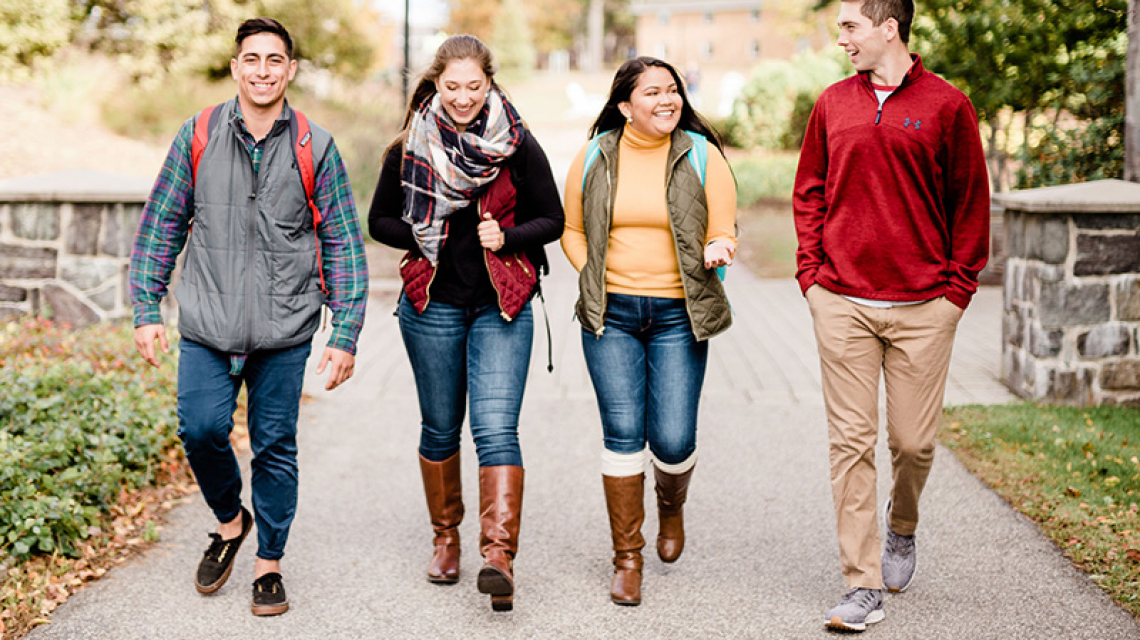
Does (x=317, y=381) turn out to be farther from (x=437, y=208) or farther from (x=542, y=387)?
(x=437, y=208)

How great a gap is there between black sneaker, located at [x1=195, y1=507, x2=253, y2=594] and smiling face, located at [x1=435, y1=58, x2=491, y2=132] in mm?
1787

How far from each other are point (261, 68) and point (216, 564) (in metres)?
1.83

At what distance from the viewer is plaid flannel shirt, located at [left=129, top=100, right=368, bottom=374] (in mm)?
3982

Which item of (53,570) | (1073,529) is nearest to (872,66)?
(1073,529)

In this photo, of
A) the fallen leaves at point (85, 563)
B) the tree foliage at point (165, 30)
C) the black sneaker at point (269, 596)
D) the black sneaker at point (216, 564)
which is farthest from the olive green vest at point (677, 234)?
the tree foliage at point (165, 30)

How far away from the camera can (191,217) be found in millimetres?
4117

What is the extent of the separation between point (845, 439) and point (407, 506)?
2268 mm

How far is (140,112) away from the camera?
59.5 feet

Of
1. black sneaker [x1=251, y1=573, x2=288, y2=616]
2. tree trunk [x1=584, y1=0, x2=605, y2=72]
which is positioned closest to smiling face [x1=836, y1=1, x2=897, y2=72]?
black sneaker [x1=251, y1=573, x2=288, y2=616]

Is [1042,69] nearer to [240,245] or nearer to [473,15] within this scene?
[240,245]

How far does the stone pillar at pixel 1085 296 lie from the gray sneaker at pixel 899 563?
3.19 metres

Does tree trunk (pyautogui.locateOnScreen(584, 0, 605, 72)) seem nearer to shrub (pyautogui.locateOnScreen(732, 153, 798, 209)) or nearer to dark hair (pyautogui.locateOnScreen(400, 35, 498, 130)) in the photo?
shrub (pyautogui.locateOnScreen(732, 153, 798, 209))

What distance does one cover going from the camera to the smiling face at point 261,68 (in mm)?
3896

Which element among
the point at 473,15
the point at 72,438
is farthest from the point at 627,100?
the point at 473,15
